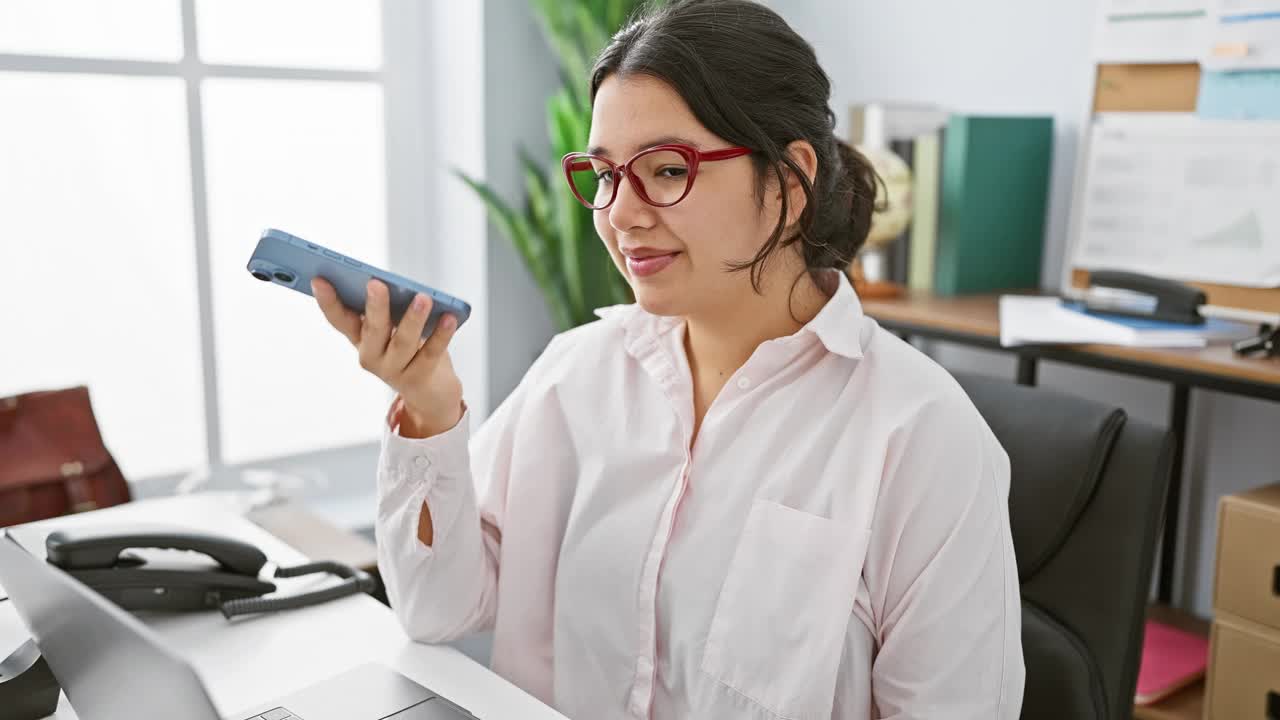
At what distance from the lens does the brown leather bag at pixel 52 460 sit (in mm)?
1757

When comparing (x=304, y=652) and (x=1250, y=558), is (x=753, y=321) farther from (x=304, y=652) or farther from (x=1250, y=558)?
(x=1250, y=558)

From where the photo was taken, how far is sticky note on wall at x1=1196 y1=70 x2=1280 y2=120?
1738mm

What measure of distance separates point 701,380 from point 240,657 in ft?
1.77

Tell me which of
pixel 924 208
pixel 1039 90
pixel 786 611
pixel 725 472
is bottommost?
pixel 786 611

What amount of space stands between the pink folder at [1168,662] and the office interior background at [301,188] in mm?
167

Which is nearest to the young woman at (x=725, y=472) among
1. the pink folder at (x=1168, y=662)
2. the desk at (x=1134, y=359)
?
the desk at (x=1134, y=359)

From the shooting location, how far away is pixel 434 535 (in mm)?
1125

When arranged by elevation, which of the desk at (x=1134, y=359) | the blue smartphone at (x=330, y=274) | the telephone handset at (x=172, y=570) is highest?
the blue smartphone at (x=330, y=274)

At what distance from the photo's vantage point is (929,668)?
3.26ft

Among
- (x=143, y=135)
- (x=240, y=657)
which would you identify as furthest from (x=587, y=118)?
(x=240, y=657)

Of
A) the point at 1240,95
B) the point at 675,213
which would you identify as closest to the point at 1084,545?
the point at 675,213

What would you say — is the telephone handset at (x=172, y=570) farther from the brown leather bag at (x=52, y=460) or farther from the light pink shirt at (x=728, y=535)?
the brown leather bag at (x=52, y=460)

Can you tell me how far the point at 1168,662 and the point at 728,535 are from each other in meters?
1.08

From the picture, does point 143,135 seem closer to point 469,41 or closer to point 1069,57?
point 469,41
